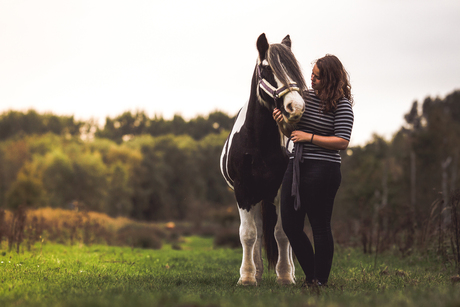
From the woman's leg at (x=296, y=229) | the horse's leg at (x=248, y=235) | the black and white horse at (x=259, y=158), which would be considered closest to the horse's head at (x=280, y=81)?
the black and white horse at (x=259, y=158)

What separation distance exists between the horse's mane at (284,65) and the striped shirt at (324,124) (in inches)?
9.1

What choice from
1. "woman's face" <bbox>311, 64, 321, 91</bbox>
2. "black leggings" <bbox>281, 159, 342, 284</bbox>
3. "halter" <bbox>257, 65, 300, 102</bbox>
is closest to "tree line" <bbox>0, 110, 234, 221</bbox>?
"halter" <bbox>257, 65, 300, 102</bbox>

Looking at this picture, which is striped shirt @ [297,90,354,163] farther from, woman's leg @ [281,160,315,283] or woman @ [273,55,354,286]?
woman's leg @ [281,160,315,283]

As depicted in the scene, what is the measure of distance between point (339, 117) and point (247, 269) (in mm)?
2045

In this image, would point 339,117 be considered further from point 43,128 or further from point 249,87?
point 43,128

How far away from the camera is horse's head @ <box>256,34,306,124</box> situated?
4008 millimetres

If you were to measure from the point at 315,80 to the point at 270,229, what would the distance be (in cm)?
215

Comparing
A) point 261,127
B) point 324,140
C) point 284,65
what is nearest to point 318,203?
point 324,140

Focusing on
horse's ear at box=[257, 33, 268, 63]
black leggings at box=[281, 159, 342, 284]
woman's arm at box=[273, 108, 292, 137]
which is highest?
horse's ear at box=[257, 33, 268, 63]

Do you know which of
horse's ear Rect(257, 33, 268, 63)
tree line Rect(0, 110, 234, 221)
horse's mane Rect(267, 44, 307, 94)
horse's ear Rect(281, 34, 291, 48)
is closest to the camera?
horse's mane Rect(267, 44, 307, 94)

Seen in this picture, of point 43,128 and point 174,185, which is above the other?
point 43,128

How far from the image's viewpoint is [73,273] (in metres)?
5.13

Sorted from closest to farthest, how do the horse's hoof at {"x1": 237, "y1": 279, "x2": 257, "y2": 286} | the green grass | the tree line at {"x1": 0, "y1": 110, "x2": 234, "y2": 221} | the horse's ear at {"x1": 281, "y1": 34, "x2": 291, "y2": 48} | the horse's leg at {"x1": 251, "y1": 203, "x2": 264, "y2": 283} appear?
1. the green grass
2. the horse's hoof at {"x1": 237, "y1": 279, "x2": 257, "y2": 286}
3. the horse's ear at {"x1": 281, "y1": 34, "x2": 291, "y2": 48}
4. the horse's leg at {"x1": 251, "y1": 203, "x2": 264, "y2": 283}
5. the tree line at {"x1": 0, "y1": 110, "x2": 234, "y2": 221}

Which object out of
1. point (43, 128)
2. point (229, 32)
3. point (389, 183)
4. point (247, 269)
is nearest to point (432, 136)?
point (389, 183)
